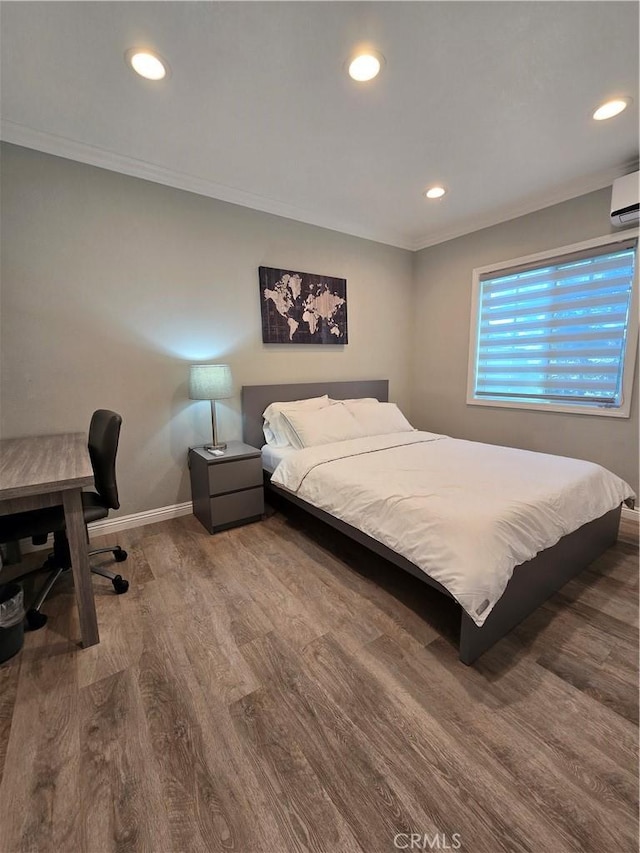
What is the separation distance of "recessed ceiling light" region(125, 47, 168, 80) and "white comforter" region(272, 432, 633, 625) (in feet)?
7.28

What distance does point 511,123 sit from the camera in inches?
82.1

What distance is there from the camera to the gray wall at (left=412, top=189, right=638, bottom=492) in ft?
9.29

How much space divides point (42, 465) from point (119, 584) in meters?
0.79

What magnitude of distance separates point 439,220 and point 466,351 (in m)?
1.35

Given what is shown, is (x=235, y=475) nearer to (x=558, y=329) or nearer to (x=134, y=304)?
(x=134, y=304)

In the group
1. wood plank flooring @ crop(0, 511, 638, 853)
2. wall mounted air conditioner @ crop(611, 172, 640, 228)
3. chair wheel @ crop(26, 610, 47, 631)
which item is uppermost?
wall mounted air conditioner @ crop(611, 172, 640, 228)

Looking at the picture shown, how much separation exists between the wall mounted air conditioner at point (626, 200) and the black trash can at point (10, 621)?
4.32 metres

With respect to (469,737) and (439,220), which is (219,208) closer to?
(439,220)

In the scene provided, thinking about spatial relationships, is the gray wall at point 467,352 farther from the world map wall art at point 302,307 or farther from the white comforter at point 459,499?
the world map wall art at point 302,307

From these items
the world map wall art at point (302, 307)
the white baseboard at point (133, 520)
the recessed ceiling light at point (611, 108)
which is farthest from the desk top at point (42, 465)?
the recessed ceiling light at point (611, 108)

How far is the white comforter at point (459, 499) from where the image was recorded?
4.72 feet


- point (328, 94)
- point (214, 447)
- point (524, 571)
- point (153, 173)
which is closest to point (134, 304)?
point (153, 173)

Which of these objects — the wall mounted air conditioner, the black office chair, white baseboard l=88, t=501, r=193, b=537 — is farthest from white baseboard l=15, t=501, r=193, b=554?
the wall mounted air conditioner

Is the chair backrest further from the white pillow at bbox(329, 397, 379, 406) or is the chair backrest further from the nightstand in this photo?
the white pillow at bbox(329, 397, 379, 406)
